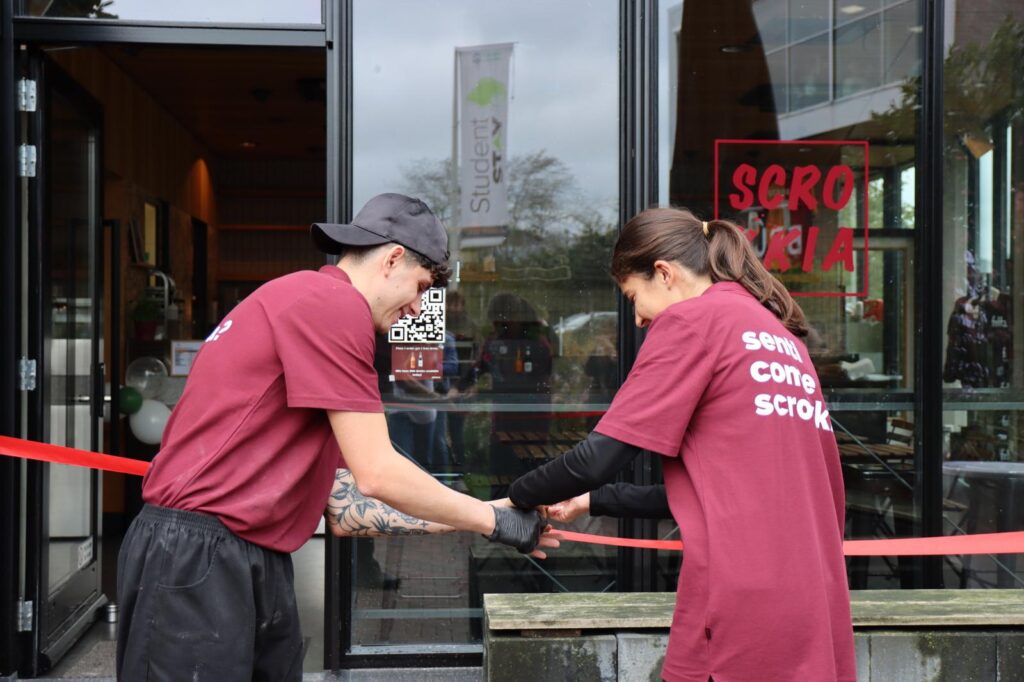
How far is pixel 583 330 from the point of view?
14.2 ft

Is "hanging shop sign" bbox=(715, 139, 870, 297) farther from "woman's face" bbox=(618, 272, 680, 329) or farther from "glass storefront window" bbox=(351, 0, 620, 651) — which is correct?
"woman's face" bbox=(618, 272, 680, 329)

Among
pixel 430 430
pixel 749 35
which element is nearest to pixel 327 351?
pixel 430 430

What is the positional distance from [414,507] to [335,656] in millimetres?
2395

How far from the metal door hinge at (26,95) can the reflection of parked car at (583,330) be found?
2.24m

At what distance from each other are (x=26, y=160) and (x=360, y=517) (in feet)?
8.17

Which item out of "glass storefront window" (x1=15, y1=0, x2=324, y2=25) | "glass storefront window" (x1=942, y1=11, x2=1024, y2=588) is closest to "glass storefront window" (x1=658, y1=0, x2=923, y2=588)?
"glass storefront window" (x1=942, y1=11, x2=1024, y2=588)

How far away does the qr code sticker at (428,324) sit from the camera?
4.27 meters

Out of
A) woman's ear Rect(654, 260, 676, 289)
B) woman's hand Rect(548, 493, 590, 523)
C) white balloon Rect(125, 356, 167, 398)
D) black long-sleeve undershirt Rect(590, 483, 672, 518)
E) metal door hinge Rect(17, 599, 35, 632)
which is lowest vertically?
metal door hinge Rect(17, 599, 35, 632)

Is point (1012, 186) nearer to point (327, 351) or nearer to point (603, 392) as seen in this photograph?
point (603, 392)

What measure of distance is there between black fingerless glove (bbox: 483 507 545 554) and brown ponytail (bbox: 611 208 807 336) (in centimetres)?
59

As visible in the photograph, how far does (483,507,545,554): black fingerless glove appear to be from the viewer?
88.9 inches

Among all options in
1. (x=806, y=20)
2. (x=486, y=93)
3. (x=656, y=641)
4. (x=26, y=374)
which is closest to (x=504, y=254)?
(x=486, y=93)

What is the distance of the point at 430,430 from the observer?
4.31m

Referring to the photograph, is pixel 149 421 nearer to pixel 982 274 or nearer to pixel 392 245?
pixel 982 274
